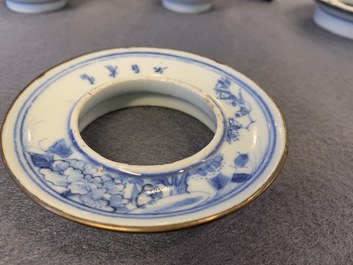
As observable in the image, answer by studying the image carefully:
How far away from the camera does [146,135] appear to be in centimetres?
62

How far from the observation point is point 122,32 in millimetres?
917

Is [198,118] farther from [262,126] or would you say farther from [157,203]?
[157,203]

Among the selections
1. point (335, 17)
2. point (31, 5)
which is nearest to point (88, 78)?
point (31, 5)

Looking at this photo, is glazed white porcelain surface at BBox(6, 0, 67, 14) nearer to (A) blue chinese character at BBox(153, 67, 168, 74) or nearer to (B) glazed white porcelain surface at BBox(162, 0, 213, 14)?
(B) glazed white porcelain surface at BBox(162, 0, 213, 14)

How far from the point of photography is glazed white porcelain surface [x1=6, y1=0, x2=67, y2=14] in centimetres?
93

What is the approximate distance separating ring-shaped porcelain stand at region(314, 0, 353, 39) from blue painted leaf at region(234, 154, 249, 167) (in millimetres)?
555

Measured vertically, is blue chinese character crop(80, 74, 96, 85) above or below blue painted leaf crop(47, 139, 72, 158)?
above

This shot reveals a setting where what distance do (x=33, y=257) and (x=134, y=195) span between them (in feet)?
0.42

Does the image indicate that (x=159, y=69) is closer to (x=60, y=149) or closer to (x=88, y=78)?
(x=88, y=78)

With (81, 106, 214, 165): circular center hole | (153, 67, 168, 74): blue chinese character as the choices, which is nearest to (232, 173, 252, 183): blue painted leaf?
(81, 106, 214, 165): circular center hole

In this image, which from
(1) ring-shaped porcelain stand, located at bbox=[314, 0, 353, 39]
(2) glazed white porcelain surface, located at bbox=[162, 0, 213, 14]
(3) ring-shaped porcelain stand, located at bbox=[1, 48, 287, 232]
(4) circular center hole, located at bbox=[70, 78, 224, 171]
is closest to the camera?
(3) ring-shaped porcelain stand, located at bbox=[1, 48, 287, 232]

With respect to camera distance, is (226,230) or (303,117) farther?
(303,117)

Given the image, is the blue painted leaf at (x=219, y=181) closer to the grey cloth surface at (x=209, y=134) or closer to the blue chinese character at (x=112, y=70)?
the grey cloth surface at (x=209, y=134)

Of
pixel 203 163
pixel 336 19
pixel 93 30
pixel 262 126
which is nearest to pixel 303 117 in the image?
pixel 262 126
